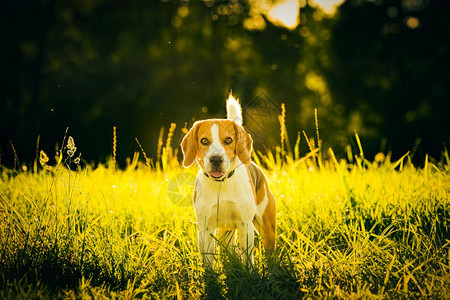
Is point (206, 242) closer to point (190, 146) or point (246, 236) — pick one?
point (246, 236)

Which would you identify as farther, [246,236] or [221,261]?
[246,236]

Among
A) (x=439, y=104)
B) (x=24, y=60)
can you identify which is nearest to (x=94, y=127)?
(x=24, y=60)

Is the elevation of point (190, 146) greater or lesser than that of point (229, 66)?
lesser

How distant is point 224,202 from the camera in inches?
152

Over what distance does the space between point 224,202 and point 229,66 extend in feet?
52.6

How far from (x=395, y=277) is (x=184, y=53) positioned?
16.4 meters

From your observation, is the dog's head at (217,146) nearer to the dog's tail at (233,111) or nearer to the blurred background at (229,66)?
the dog's tail at (233,111)

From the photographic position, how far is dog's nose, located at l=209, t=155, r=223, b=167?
3.66 meters

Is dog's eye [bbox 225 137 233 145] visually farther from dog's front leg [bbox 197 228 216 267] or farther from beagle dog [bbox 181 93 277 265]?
dog's front leg [bbox 197 228 216 267]

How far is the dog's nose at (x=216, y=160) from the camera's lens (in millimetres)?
3660

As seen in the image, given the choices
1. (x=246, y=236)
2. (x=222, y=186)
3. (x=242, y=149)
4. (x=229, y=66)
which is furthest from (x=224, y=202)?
(x=229, y=66)

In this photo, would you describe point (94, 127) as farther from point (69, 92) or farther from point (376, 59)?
point (376, 59)

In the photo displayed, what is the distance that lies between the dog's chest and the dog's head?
0.15 m

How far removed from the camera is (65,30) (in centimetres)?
1695
